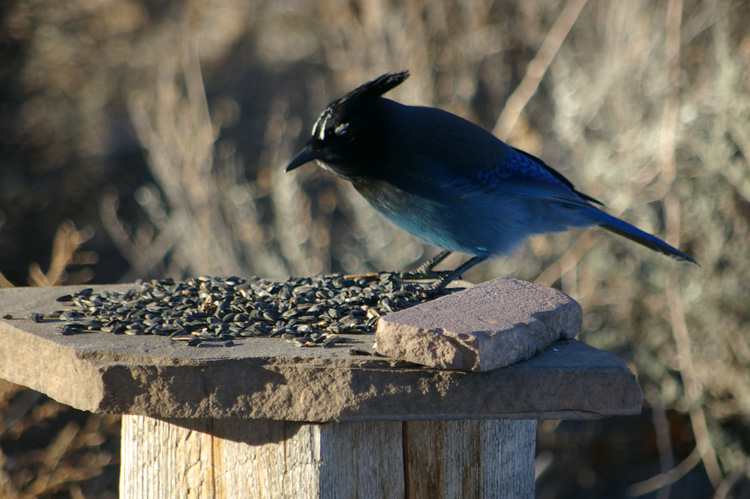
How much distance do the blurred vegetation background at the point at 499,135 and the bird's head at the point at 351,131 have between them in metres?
1.55

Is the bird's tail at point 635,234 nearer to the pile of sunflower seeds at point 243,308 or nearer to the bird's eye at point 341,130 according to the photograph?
the pile of sunflower seeds at point 243,308

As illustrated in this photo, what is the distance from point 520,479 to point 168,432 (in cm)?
91

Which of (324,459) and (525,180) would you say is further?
(525,180)

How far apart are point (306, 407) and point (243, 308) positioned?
658 millimetres

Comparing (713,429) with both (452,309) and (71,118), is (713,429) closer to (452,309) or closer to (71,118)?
(452,309)

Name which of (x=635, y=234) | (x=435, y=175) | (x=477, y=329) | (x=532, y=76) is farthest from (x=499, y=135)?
(x=477, y=329)

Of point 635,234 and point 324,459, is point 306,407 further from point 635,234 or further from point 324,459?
point 635,234

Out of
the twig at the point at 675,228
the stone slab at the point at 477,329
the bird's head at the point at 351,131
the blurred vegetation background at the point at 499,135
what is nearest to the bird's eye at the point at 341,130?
the bird's head at the point at 351,131

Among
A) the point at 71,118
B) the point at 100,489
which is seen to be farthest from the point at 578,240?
the point at 71,118

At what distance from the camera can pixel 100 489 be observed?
17.2ft

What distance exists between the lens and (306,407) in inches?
66.6

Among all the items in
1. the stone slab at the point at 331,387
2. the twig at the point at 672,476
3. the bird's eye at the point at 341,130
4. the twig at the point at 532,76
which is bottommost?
the twig at the point at 672,476

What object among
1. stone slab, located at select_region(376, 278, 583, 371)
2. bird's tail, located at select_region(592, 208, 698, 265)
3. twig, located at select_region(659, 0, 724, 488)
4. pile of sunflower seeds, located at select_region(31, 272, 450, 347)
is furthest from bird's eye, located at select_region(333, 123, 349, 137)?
twig, located at select_region(659, 0, 724, 488)

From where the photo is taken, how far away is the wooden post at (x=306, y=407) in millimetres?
A: 1683
